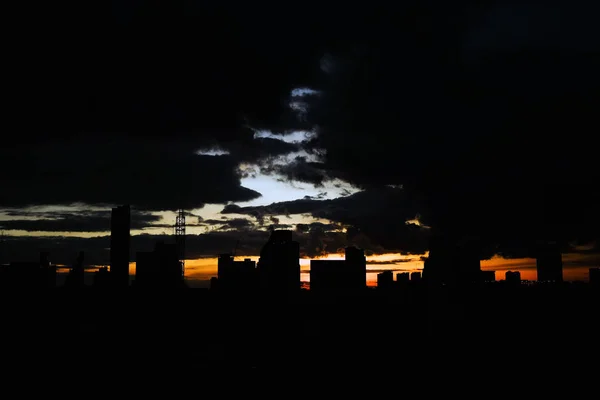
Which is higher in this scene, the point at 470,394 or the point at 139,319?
the point at 139,319

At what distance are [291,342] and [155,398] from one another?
225 ft

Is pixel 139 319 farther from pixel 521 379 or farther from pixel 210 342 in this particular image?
pixel 521 379

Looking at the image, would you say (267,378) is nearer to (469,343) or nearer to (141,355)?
(141,355)

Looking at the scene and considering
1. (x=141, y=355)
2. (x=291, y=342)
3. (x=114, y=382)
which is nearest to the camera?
(x=114, y=382)

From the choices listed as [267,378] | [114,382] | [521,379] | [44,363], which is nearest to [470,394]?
[521,379]

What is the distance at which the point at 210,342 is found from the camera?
181 metres

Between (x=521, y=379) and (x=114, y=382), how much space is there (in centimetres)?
10103

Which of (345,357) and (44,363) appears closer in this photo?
(44,363)

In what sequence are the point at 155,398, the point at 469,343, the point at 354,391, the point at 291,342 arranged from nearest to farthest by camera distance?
the point at 155,398, the point at 354,391, the point at 291,342, the point at 469,343

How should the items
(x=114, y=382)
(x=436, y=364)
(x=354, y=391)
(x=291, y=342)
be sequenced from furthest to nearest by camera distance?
(x=291, y=342) < (x=436, y=364) < (x=354, y=391) < (x=114, y=382)

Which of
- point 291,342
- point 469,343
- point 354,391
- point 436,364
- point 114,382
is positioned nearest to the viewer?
point 114,382

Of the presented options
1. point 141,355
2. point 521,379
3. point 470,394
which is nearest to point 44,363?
point 141,355

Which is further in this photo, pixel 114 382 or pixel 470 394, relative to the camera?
pixel 470 394

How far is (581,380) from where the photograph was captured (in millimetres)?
150000
